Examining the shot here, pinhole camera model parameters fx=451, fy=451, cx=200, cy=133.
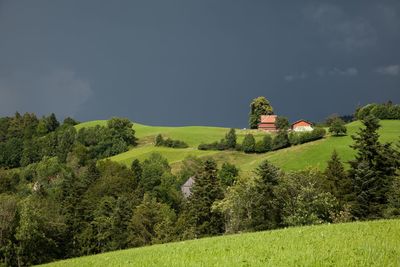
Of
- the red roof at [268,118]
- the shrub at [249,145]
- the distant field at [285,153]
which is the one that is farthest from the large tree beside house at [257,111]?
the shrub at [249,145]

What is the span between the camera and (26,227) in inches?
2453

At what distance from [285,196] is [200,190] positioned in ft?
46.6

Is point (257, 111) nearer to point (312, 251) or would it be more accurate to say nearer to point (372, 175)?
point (372, 175)

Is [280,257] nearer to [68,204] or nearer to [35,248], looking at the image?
[35,248]

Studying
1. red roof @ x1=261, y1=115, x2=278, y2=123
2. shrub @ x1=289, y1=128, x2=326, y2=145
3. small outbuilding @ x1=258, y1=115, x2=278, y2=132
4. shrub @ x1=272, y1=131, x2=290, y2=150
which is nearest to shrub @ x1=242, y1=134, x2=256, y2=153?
shrub @ x1=272, y1=131, x2=290, y2=150

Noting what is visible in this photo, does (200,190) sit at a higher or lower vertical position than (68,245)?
higher

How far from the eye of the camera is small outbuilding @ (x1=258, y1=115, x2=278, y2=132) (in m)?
176

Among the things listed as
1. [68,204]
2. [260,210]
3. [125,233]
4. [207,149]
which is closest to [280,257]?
[260,210]

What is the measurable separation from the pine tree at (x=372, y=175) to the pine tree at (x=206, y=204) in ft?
73.4

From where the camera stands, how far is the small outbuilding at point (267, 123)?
17638cm

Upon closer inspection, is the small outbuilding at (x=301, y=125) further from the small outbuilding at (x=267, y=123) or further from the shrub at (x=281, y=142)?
the shrub at (x=281, y=142)

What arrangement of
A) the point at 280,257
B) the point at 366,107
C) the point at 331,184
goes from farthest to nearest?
the point at 366,107, the point at 331,184, the point at 280,257

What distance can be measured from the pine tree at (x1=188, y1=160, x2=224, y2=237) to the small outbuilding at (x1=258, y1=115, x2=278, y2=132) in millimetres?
106488

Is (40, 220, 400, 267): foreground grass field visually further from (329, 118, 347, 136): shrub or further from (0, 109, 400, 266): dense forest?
(329, 118, 347, 136): shrub
